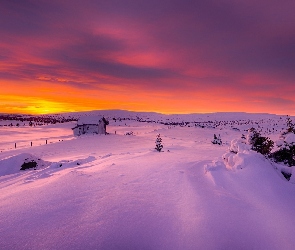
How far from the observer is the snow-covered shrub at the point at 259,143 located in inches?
422

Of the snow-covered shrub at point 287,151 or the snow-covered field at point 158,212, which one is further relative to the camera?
the snow-covered shrub at point 287,151

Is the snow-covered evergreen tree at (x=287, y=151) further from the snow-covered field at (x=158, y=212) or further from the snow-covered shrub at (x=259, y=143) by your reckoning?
the snow-covered field at (x=158, y=212)

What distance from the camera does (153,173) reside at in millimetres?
7695

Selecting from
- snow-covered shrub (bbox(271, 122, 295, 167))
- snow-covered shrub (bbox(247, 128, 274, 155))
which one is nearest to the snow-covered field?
snow-covered shrub (bbox(271, 122, 295, 167))

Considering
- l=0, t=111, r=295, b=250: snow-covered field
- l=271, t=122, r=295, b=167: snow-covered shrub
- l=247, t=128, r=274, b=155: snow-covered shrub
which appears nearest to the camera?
l=0, t=111, r=295, b=250: snow-covered field

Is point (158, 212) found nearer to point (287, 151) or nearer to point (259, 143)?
point (287, 151)

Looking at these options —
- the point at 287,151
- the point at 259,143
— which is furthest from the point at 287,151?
the point at 259,143

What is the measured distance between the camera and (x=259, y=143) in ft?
36.0

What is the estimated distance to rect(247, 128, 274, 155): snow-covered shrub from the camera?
1073 centimetres

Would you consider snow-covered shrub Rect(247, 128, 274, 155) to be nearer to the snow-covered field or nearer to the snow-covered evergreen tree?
the snow-covered evergreen tree

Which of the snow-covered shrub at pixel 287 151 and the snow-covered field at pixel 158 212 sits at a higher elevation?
the snow-covered shrub at pixel 287 151

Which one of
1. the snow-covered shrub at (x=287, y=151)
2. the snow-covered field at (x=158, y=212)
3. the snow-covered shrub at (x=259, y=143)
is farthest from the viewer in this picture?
the snow-covered shrub at (x=259, y=143)

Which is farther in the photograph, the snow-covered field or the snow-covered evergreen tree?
the snow-covered evergreen tree

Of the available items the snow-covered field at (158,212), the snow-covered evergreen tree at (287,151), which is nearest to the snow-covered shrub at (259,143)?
the snow-covered evergreen tree at (287,151)
